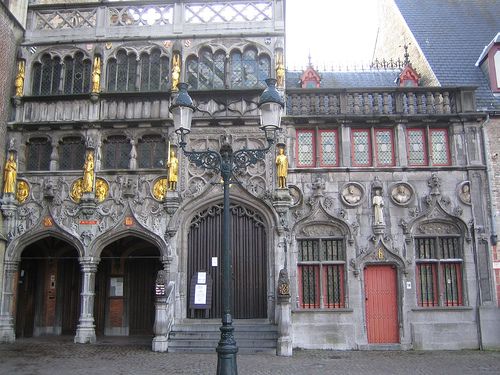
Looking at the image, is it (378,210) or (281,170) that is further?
(281,170)

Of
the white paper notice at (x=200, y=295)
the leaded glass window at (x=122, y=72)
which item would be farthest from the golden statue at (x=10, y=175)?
the white paper notice at (x=200, y=295)

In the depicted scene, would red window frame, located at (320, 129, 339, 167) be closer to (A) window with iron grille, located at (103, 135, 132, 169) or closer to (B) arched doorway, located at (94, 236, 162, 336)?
(A) window with iron grille, located at (103, 135, 132, 169)

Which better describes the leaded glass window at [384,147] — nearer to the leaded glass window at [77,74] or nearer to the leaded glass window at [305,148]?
the leaded glass window at [305,148]

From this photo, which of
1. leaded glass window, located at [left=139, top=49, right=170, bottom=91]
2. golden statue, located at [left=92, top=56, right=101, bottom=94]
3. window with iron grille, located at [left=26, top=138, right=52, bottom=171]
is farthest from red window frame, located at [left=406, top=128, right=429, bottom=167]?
window with iron grille, located at [left=26, top=138, right=52, bottom=171]

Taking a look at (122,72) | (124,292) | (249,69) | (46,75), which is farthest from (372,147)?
(46,75)

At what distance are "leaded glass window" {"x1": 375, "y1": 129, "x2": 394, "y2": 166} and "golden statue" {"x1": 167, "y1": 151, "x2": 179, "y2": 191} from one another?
6.43 metres

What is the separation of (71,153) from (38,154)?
111cm

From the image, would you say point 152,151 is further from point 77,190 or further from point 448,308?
point 448,308

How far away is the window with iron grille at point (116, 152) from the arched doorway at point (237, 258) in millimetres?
3134

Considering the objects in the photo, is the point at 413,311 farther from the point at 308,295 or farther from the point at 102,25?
the point at 102,25

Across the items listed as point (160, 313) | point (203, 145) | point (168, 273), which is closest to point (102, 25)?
point (203, 145)

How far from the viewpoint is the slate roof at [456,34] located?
18.3 metres

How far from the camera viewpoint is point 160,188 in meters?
16.7

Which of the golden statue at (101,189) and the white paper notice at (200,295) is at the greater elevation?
the golden statue at (101,189)
